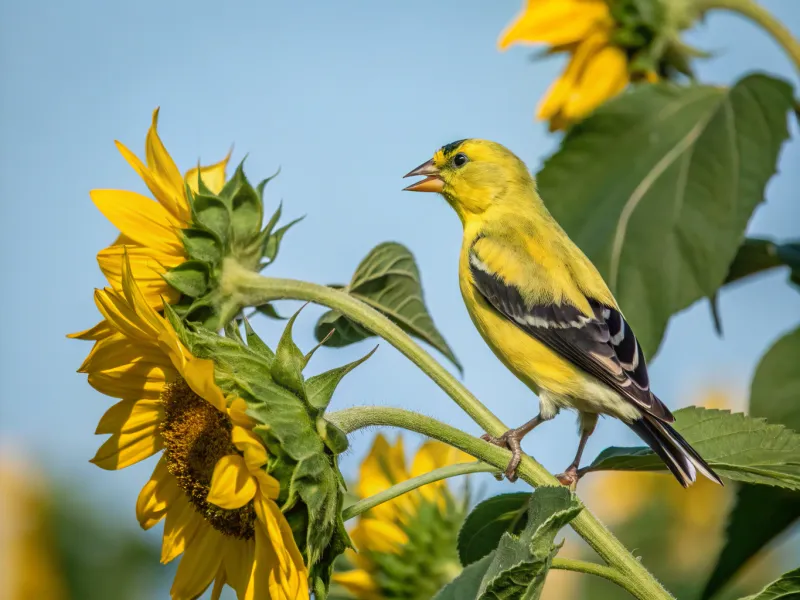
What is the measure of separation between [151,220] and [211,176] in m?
0.21

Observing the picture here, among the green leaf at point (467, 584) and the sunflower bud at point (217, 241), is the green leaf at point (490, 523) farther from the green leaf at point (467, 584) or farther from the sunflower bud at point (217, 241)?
the sunflower bud at point (217, 241)

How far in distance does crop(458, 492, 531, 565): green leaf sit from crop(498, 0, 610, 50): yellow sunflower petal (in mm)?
1413

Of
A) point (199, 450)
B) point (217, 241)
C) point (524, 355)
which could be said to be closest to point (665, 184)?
point (524, 355)

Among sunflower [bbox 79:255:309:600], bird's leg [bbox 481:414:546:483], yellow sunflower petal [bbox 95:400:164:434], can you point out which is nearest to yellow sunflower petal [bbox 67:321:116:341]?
sunflower [bbox 79:255:309:600]

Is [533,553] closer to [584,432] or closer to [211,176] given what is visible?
[211,176]

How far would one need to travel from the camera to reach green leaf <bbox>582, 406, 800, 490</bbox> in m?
1.76

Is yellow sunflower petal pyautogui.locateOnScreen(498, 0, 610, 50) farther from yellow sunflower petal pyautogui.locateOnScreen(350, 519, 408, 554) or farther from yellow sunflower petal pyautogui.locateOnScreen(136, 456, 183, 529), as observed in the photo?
yellow sunflower petal pyautogui.locateOnScreen(136, 456, 183, 529)

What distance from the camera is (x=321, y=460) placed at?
5.46 feet

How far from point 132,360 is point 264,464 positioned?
0.42 metres

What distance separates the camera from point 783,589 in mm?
1542

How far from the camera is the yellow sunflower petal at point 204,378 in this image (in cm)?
157

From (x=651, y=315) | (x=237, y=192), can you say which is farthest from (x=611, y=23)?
(x=237, y=192)

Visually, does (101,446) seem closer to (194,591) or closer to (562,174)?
(194,591)

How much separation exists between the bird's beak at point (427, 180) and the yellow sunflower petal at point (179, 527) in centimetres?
153
